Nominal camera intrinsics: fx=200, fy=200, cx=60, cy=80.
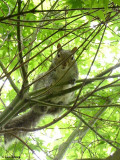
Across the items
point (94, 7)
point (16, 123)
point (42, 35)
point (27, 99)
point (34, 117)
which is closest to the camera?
point (94, 7)

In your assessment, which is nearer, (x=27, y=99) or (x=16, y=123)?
(x=27, y=99)

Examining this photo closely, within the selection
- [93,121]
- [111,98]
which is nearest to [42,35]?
[111,98]

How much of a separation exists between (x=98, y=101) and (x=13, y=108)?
1095 mm

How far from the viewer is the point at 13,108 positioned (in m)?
2.09

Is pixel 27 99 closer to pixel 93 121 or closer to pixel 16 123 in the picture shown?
pixel 16 123

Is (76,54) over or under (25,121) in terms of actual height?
over

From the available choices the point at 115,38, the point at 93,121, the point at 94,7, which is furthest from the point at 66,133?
the point at 94,7

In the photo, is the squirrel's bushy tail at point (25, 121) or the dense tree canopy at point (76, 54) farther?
the squirrel's bushy tail at point (25, 121)

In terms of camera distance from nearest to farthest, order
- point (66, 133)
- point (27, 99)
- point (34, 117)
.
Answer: point (27, 99) → point (34, 117) → point (66, 133)

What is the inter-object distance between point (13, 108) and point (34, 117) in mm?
1095

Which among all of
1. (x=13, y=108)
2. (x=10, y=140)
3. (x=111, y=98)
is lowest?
(x=10, y=140)

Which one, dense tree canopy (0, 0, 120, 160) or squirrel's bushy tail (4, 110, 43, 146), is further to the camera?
squirrel's bushy tail (4, 110, 43, 146)

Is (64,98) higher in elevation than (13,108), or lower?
higher

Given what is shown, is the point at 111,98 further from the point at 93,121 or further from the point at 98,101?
the point at 93,121
